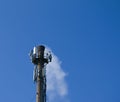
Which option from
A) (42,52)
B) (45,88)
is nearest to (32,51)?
(42,52)

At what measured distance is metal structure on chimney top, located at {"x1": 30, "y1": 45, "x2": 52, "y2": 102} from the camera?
49.7m

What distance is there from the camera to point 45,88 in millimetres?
50281

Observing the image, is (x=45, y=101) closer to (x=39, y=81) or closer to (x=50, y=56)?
(x=39, y=81)

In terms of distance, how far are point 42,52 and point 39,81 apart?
3776 millimetres

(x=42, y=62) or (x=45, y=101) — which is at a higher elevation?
(x=42, y=62)

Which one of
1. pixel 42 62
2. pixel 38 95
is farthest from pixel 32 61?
pixel 38 95

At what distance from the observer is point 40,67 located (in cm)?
5169

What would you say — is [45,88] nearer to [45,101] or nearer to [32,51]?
[45,101]

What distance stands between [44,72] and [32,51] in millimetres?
3180

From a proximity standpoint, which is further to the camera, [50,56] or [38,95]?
[50,56]

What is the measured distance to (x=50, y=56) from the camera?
173 ft

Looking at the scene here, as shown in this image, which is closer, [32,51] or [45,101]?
[45,101]

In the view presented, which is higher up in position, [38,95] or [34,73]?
[34,73]

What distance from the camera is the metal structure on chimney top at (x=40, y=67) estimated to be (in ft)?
163
